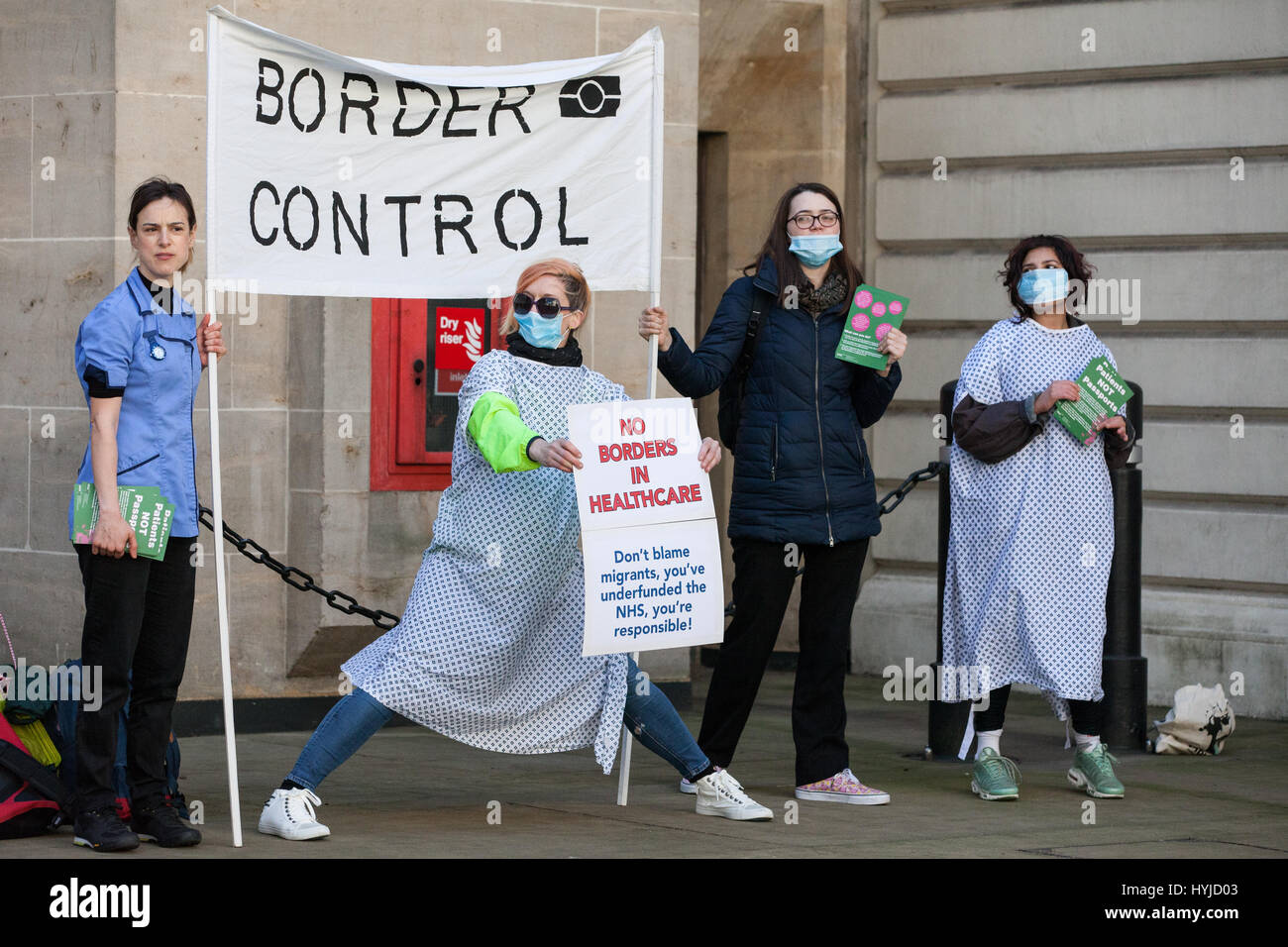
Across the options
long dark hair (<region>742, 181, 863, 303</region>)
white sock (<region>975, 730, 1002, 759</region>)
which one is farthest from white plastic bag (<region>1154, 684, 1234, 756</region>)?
long dark hair (<region>742, 181, 863, 303</region>)

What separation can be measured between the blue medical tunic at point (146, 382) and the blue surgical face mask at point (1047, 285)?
3082 mm

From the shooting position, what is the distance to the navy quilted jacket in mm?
7227

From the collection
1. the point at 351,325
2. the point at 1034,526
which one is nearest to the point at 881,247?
the point at 351,325

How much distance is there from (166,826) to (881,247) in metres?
6.86

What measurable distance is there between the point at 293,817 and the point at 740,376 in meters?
2.23

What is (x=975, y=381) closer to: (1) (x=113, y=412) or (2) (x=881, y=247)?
(1) (x=113, y=412)

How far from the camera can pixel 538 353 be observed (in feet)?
21.9

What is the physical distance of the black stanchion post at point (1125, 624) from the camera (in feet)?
28.9

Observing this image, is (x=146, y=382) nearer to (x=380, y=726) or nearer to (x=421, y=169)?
(x=421, y=169)

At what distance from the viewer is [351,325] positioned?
364 inches

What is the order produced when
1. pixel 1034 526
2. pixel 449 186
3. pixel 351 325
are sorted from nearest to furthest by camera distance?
pixel 449 186 < pixel 1034 526 < pixel 351 325

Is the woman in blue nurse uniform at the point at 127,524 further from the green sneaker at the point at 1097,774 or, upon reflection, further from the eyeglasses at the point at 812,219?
the green sneaker at the point at 1097,774

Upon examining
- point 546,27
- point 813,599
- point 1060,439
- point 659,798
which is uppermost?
point 546,27

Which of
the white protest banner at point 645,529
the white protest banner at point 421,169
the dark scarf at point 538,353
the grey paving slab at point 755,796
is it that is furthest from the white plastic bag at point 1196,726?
the dark scarf at point 538,353
